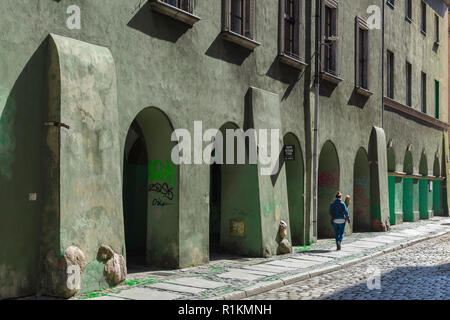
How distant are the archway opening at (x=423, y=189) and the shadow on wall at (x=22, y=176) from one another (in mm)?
23742

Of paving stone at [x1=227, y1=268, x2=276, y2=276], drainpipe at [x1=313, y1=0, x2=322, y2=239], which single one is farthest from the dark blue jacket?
paving stone at [x1=227, y1=268, x2=276, y2=276]

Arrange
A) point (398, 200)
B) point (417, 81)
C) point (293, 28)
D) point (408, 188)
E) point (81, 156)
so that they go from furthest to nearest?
point (417, 81)
point (408, 188)
point (398, 200)
point (293, 28)
point (81, 156)

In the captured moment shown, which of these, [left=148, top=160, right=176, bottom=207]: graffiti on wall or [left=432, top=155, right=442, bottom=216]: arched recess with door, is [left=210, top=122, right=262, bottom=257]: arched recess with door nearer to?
[left=148, top=160, right=176, bottom=207]: graffiti on wall

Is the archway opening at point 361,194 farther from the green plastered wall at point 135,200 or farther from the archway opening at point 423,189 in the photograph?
the green plastered wall at point 135,200

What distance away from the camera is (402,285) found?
10.6 metres

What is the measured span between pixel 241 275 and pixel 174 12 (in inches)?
210

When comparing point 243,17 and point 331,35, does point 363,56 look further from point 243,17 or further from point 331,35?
point 243,17

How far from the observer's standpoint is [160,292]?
9273 millimetres

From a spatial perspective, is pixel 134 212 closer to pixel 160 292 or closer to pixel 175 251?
pixel 175 251

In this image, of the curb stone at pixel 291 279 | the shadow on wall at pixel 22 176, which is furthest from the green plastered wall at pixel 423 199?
the shadow on wall at pixel 22 176

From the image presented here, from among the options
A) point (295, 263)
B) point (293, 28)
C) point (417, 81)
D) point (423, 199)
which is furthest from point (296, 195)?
point (423, 199)

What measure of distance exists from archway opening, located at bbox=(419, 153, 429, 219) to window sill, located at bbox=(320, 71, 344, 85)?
40.0 ft

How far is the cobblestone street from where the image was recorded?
9500mm

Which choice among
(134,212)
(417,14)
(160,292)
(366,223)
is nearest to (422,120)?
(417,14)
